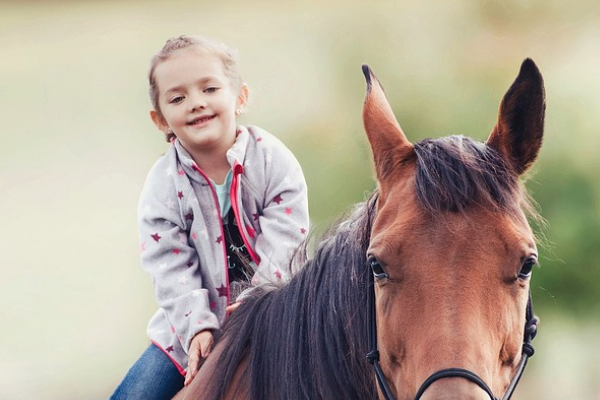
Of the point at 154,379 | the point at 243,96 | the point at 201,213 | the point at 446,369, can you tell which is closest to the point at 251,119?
the point at 243,96

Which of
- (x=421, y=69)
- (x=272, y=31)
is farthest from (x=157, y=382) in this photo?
(x=421, y=69)

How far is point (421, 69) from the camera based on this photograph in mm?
25438

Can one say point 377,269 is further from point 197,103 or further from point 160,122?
point 160,122

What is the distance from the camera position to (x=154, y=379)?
414 cm

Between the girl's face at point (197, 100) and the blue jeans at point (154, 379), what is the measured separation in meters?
1.08

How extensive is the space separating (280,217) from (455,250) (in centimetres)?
149

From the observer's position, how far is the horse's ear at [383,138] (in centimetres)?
336

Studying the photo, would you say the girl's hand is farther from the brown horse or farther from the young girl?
the brown horse

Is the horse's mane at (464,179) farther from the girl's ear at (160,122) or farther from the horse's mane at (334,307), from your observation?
the girl's ear at (160,122)

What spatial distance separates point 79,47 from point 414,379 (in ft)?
79.0

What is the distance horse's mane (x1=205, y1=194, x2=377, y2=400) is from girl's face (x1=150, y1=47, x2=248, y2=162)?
3.23 ft

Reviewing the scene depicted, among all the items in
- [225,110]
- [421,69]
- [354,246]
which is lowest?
[421,69]

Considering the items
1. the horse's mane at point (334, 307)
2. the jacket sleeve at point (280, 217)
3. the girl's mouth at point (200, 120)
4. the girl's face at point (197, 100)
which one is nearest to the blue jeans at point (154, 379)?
the horse's mane at point (334, 307)

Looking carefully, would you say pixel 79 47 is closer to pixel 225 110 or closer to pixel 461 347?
pixel 225 110
